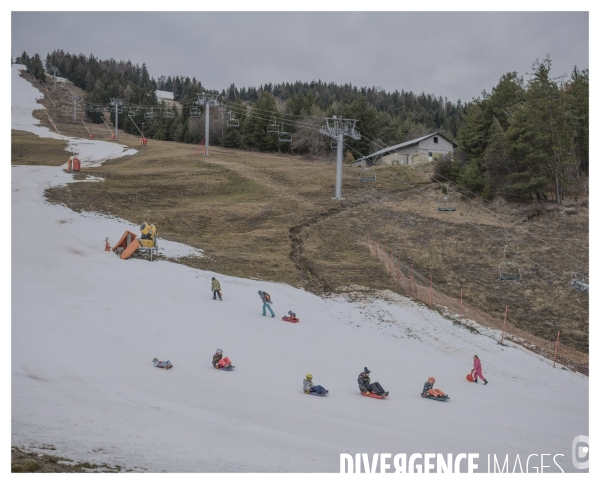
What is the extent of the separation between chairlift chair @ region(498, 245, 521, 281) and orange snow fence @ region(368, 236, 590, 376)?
18.3ft

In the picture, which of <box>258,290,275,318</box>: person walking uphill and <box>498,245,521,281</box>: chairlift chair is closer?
<box>258,290,275,318</box>: person walking uphill

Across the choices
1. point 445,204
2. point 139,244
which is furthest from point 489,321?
point 445,204

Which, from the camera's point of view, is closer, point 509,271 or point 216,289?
point 216,289

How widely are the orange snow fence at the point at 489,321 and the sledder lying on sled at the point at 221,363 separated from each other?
46.7ft

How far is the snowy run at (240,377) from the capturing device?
41.6 feet

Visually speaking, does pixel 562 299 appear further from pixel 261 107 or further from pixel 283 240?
pixel 261 107

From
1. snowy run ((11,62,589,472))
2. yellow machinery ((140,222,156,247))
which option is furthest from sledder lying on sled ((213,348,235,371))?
yellow machinery ((140,222,156,247))

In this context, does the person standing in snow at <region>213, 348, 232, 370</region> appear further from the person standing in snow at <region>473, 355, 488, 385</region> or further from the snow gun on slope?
the snow gun on slope

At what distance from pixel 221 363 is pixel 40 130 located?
95.7m

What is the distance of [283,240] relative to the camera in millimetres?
43562

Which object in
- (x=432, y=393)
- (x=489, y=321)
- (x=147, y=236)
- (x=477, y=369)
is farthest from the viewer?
(x=147, y=236)

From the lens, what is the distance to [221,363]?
18.7 m

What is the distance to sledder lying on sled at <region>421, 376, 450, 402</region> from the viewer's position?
17781 mm

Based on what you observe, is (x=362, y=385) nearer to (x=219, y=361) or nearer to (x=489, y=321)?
(x=219, y=361)
